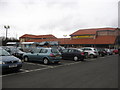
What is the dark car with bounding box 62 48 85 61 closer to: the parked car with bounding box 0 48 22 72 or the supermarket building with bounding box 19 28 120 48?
the parked car with bounding box 0 48 22 72

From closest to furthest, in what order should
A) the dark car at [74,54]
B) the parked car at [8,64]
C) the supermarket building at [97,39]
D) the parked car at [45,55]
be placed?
the parked car at [8,64] → the parked car at [45,55] → the dark car at [74,54] → the supermarket building at [97,39]

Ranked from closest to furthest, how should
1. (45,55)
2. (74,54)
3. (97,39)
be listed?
(45,55), (74,54), (97,39)

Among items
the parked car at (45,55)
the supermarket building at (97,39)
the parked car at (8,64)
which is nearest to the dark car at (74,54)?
the parked car at (45,55)

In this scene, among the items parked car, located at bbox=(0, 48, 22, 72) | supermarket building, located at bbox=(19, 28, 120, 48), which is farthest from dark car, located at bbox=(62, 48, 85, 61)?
supermarket building, located at bbox=(19, 28, 120, 48)

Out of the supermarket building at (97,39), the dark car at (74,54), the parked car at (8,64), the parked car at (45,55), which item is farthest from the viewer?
the supermarket building at (97,39)

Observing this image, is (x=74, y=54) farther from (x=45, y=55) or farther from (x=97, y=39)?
(x=97, y=39)

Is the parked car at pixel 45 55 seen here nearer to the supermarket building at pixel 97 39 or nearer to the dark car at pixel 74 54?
the dark car at pixel 74 54

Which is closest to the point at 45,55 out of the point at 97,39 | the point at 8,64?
the point at 8,64

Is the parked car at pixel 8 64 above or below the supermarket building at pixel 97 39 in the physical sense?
below

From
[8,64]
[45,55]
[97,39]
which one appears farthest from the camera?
[97,39]

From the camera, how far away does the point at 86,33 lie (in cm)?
6041

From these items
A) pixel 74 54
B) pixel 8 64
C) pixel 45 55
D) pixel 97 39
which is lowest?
pixel 8 64

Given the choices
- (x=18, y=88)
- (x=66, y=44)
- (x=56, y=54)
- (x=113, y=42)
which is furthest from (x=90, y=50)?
(x=66, y=44)

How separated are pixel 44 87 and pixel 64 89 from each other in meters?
0.83
